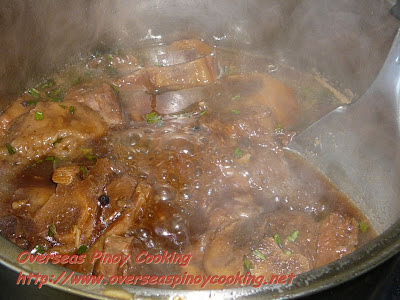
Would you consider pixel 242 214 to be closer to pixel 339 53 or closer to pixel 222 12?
pixel 339 53

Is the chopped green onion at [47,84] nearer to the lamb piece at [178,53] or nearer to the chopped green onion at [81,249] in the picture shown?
the lamb piece at [178,53]

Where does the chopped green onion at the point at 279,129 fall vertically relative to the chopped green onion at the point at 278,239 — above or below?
below

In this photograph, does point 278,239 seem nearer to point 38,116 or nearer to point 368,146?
point 368,146

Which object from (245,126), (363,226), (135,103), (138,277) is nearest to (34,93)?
(135,103)

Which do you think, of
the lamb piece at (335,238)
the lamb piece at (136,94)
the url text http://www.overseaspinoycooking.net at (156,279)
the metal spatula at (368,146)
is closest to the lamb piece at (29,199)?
the url text http://www.overseaspinoycooking.net at (156,279)

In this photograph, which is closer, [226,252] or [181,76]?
[226,252]

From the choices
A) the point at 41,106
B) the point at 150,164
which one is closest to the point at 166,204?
the point at 150,164
